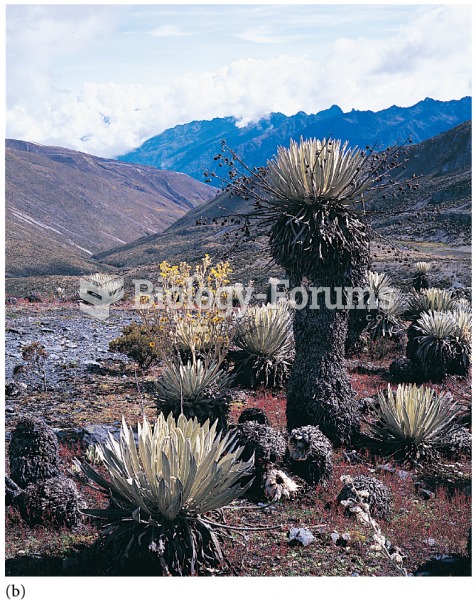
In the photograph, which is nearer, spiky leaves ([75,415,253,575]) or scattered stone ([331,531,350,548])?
spiky leaves ([75,415,253,575])

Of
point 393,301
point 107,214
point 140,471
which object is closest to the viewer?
point 140,471

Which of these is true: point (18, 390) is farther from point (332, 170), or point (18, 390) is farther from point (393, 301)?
point (393, 301)

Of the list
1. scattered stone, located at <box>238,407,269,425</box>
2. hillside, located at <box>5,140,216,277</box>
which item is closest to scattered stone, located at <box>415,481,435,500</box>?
scattered stone, located at <box>238,407,269,425</box>

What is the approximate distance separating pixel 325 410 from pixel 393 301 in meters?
5.86

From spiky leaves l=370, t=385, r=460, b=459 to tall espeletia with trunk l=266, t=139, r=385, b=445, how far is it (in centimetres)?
36

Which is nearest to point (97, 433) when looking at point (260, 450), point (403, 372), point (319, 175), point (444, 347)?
point (260, 450)

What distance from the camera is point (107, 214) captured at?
565 ft

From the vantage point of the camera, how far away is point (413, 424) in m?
5.86

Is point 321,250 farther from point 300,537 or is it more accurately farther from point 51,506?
point 51,506

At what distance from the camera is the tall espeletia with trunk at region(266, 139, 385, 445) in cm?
567

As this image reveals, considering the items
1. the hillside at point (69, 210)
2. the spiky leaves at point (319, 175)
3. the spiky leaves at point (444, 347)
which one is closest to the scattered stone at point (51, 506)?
the spiky leaves at point (319, 175)

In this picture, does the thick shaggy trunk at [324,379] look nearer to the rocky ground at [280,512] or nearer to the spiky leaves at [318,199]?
the rocky ground at [280,512]

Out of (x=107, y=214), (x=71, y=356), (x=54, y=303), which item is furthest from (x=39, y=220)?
(x=71, y=356)

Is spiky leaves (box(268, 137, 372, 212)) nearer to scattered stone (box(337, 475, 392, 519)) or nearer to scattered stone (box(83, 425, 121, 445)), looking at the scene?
scattered stone (box(337, 475, 392, 519))
